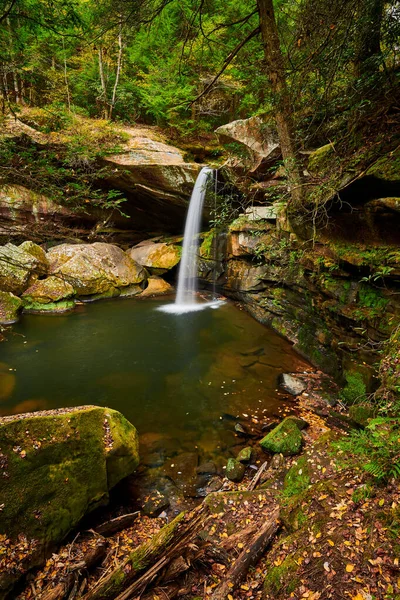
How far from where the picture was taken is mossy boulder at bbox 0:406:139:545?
2.74 meters

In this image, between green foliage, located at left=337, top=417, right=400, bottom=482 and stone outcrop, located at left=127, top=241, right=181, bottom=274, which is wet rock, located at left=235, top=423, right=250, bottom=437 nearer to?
green foliage, located at left=337, top=417, right=400, bottom=482

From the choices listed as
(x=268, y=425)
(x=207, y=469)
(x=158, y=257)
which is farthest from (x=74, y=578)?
(x=158, y=257)

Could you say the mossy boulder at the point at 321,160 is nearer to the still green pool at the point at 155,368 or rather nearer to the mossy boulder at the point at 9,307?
the still green pool at the point at 155,368

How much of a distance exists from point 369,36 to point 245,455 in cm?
624

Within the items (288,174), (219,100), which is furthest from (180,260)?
(288,174)

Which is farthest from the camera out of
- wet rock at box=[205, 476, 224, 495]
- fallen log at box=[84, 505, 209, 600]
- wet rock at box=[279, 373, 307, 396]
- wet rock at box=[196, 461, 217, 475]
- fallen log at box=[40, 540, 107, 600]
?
wet rock at box=[279, 373, 307, 396]

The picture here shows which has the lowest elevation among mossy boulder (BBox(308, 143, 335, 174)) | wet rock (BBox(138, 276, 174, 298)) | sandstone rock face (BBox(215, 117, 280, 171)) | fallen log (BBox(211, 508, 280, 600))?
fallen log (BBox(211, 508, 280, 600))

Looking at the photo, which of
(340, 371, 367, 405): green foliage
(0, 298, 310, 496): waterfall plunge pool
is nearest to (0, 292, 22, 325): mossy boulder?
(0, 298, 310, 496): waterfall plunge pool

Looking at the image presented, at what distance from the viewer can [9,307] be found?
33.7 ft

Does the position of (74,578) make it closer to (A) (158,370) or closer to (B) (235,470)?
(B) (235,470)

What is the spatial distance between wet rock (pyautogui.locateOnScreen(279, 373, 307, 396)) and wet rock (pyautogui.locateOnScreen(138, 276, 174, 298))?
8.39 metres

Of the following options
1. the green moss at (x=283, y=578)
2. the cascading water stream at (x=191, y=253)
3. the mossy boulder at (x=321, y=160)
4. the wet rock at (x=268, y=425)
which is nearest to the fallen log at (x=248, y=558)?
the green moss at (x=283, y=578)

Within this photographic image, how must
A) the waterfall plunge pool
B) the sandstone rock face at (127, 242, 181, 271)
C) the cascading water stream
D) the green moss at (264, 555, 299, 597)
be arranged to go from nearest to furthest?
the green moss at (264, 555, 299, 597), the waterfall plunge pool, the cascading water stream, the sandstone rock face at (127, 242, 181, 271)

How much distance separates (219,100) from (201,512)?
1692 cm
